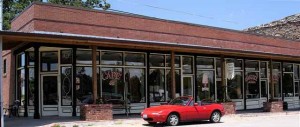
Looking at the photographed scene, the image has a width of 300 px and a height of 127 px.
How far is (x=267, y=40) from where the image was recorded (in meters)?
38.0

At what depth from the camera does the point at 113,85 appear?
2491 centimetres

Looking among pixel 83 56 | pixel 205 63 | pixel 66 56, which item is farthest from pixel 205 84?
pixel 66 56

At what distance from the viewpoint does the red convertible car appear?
1941 cm

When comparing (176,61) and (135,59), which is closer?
(135,59)

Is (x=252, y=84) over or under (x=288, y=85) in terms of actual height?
over

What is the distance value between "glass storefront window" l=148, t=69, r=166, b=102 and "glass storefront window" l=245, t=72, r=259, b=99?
27.0ft

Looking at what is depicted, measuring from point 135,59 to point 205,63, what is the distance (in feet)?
19.5

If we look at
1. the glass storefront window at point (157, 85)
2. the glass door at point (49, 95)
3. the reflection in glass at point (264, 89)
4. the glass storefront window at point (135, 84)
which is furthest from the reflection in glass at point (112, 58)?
the reflection in glass at point (264, 89)

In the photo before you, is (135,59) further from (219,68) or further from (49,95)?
(219,68)

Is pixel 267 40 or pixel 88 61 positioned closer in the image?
pixel 88 61

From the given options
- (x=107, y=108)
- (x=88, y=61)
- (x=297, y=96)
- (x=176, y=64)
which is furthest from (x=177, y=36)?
(x=297, y=96)

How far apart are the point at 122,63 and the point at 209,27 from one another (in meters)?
9.89

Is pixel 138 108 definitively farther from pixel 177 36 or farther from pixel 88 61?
pixel 177 36

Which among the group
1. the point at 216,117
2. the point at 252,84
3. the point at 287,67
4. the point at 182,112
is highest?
the point at 287,67
